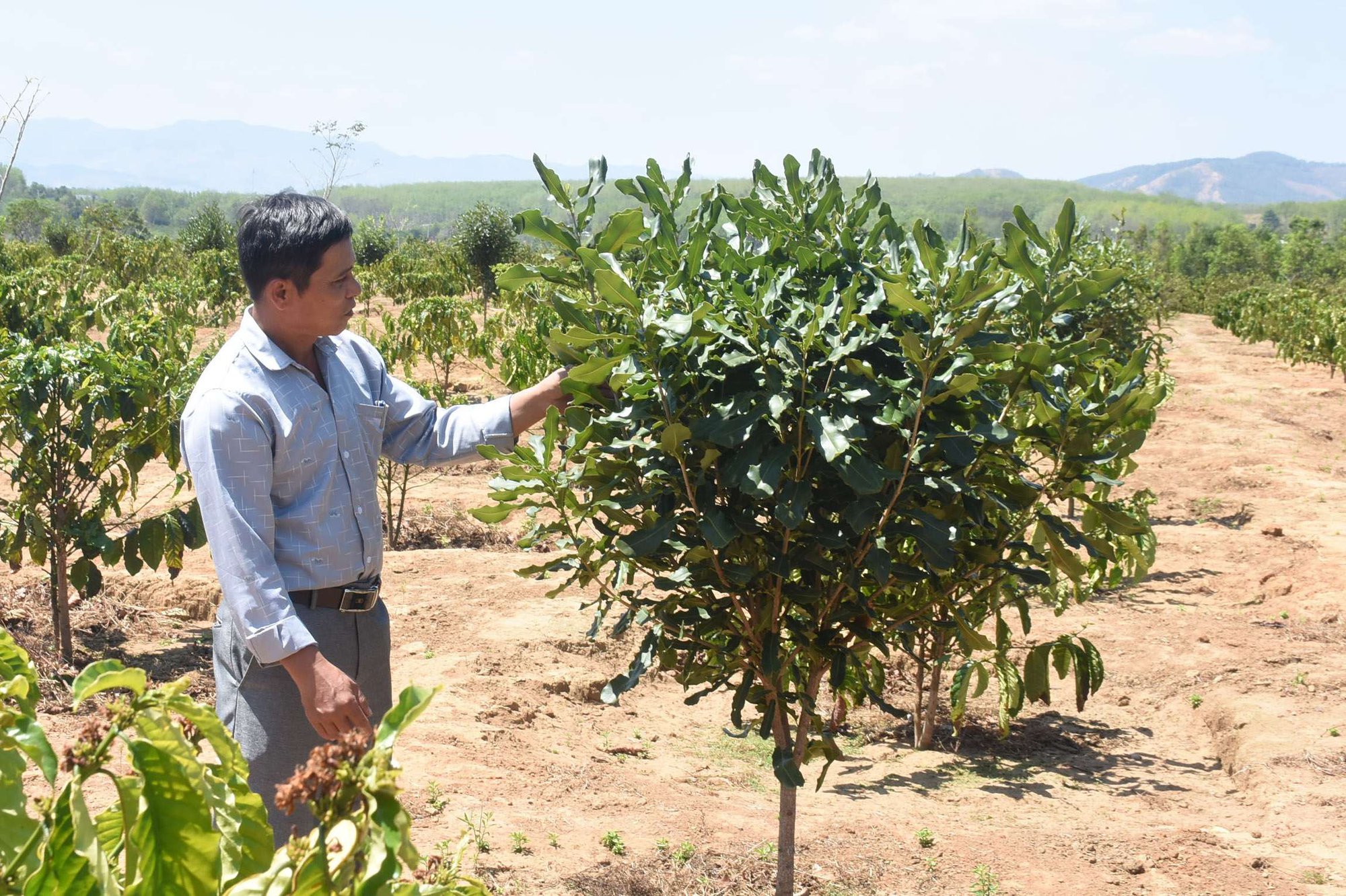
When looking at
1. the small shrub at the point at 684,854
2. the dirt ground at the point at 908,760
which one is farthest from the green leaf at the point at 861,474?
the small shrub at the point at 684,854

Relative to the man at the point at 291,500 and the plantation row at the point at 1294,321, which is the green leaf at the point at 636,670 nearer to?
the man at the point at 291,500

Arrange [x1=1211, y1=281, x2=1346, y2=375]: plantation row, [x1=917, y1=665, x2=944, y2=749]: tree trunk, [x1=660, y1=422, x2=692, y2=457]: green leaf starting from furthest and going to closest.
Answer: [x1=1211, y1=281, x2=1346, y2=375]: plantation row
[x1=917, y1=665, x2=944, y2=749]: tree trunk
[x1=660, y1=422, x2=692, y2=457]: green leaf

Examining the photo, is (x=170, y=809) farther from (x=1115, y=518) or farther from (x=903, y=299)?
(x=1115, y=518)

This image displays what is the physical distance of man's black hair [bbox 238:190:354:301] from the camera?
7.55 feet

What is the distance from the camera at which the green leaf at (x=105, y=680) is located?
0.89 m

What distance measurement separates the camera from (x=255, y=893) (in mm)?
948

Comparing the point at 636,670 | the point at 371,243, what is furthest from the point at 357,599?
the point at 371,243

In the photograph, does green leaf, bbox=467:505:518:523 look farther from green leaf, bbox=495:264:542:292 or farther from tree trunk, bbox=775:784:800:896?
tree trunk, bbox=775:784:800:896

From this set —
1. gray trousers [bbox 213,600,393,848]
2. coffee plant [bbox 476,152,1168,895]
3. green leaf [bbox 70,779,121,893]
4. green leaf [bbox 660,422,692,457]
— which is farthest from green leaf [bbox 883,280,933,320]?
green leaf [bbox 70,779,121,893]

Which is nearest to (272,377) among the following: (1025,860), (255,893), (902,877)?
(255,893)

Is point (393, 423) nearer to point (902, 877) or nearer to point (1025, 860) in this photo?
point (902, 877)

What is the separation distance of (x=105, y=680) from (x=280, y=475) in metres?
1.54

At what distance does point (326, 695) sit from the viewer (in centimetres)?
214

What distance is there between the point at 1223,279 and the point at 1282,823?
45683 millimetres
